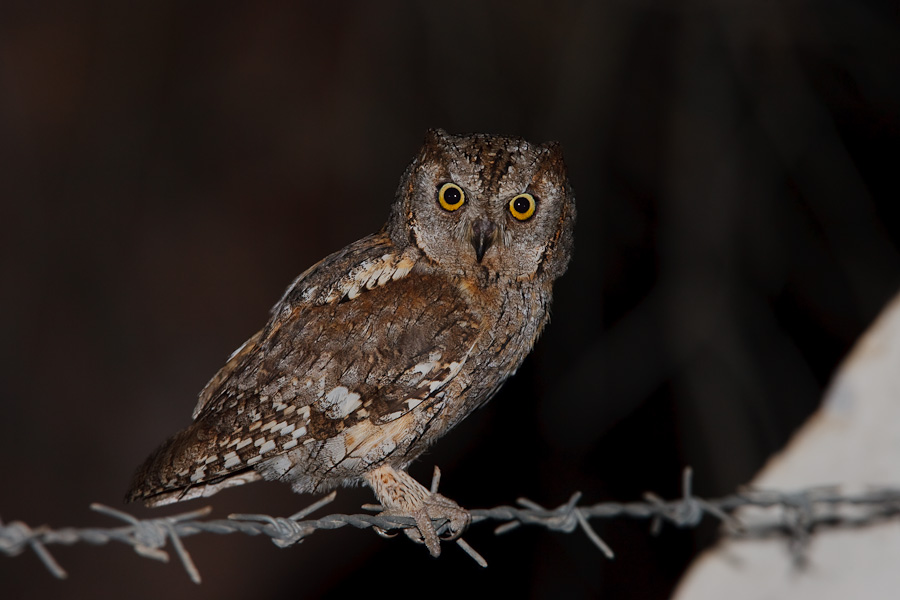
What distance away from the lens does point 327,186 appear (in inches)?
178

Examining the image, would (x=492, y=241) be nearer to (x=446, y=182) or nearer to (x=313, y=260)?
(x=446, y=182)

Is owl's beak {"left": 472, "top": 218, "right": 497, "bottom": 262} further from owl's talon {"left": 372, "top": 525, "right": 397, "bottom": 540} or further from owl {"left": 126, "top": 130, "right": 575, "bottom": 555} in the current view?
owl's talon {"left": 372, "top": 525, "right": 397, "bottom": 540}

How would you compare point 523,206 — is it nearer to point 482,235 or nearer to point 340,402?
point 482,235

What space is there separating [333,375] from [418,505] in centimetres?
48

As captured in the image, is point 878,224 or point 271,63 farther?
point 271,63

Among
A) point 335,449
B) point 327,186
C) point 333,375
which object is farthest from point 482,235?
point 327,186

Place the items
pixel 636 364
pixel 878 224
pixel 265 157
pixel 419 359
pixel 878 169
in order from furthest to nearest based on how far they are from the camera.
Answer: pixel 878 169, pixel 636 364, pixel 265 157, pixel 878 224, pixel 419 359

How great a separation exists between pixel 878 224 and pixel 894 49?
0.99 meters

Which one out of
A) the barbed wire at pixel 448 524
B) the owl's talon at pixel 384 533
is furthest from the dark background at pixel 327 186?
the owl's talon at pixel 384 533

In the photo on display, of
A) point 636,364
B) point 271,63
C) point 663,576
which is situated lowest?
point 663,576

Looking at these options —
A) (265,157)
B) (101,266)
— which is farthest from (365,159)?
(101,266)

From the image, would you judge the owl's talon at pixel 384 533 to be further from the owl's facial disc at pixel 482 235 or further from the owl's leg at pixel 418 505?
the owl's facial disc at pixel 482 235

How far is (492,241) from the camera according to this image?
77.9 inches

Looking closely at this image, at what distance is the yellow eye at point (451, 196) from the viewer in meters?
1.99
